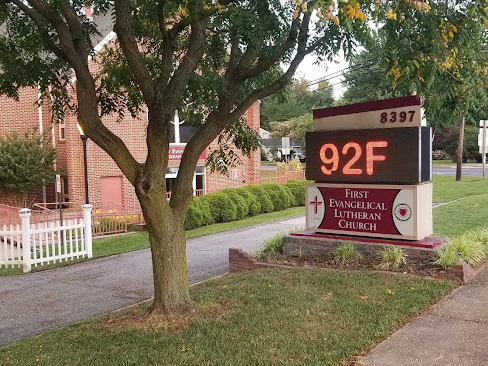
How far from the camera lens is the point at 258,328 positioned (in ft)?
18.8

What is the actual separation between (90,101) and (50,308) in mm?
3944

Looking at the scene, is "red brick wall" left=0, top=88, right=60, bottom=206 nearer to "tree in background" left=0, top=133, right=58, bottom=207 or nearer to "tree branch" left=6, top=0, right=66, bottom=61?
"tree in background" left=0, top=133, right=58, bottom=207

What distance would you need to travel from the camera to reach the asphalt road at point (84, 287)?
7766 mm

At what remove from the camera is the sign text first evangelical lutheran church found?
8.56m

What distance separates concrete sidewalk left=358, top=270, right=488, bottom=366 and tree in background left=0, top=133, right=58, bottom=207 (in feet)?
56.4

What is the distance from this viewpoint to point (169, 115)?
6371mm

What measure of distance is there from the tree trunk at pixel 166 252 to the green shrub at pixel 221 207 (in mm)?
13609

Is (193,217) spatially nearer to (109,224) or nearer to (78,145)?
(109,224)

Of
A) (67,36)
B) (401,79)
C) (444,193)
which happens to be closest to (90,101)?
(67,36)

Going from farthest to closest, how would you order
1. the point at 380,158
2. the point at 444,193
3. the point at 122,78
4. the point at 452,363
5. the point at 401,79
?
1. the point at 444,193
2. the point at 380,158
3. the point at 122,78
4. the point at 401,79
5. the point at 452,363

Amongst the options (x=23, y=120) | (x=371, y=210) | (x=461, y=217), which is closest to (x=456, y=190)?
(x=461, y=217)

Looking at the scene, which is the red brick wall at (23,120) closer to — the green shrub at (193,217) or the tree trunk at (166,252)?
the green shrub at (193,217)

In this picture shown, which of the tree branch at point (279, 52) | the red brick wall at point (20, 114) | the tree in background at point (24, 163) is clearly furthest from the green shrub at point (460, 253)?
the red brick wall at point (20, 114)

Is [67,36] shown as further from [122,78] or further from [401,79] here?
[401,79]
